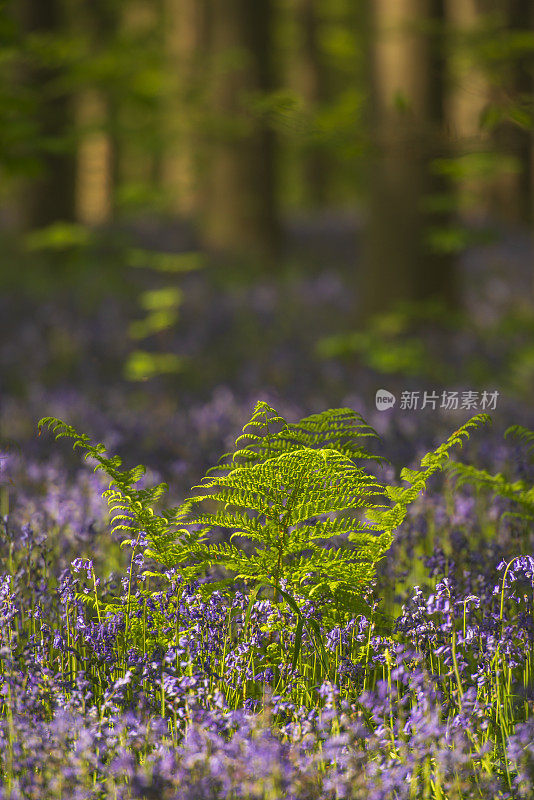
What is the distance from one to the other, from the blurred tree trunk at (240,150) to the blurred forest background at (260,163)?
1.2 inches

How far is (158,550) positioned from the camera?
9.64 feet

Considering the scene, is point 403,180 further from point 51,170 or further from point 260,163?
point 51,170

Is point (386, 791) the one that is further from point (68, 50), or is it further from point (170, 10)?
point (170, 10)

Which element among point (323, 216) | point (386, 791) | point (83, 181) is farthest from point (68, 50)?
point (83, 181)

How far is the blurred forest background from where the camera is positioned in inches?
263

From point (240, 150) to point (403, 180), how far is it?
540 centimetres

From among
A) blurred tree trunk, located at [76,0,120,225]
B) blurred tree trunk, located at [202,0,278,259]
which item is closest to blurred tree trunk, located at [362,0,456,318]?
blurred tree trunk, located at [202,0,278,259]

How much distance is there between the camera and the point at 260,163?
14273 millimetres

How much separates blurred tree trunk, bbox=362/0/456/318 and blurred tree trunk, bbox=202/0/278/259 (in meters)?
4.25

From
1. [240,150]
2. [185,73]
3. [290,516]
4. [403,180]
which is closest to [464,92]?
[240,150]

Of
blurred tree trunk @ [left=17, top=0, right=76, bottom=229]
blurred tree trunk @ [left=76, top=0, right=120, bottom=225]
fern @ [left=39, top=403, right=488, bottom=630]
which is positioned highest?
blurred tree trunk @ [left=76, top=0, right=120, bottom=225]

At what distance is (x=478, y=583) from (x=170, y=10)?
56.5 feet

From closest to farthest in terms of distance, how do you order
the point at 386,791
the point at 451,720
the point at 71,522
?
the point at 386,791 < the point at 451,720 < the point at 71,522

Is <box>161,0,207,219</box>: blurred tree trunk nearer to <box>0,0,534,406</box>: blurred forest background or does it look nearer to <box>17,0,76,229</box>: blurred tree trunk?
<box>0,0,534,406</box>: blurred forest background
